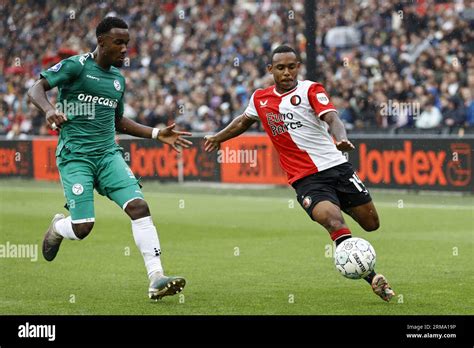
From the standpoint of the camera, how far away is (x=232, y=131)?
10.1 meters

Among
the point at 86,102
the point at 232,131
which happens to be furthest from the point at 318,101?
the point at 86,102

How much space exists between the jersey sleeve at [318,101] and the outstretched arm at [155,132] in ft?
3.79

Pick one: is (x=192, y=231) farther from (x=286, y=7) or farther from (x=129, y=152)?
(x=286, y=7)

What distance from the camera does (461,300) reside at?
9.02 metres

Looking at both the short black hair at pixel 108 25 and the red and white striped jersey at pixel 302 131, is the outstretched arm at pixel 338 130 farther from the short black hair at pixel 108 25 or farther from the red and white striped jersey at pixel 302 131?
the short black hair at pixel 108 25

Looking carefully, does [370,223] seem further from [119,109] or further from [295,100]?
[119,109]

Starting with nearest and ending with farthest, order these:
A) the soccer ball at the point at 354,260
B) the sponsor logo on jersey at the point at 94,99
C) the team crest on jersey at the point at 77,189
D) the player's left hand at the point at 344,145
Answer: the player's left hand at the point at 344,145 < the soccer ball at the point at 354,260 < the team crest on jersey at the point at 77,189 < the sponsor logo on jersey at the point at 94,99

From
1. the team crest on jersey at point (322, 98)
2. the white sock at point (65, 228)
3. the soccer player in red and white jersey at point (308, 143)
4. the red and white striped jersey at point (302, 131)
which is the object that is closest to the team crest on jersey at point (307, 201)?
the soccer player in red and white jersey at point (308, 143)

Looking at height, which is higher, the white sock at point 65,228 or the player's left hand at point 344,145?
the player's left hand at point 344,145

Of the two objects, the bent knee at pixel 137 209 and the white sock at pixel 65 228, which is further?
the white sock at pixel 65 228

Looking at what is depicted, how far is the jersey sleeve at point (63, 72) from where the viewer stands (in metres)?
9.36

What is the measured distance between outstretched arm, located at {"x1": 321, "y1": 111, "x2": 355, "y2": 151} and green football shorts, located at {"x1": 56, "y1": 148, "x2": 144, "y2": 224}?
176 centimetres
